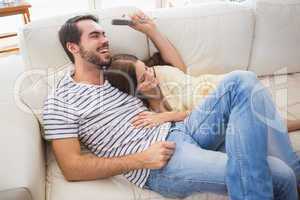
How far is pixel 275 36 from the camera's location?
1.68m

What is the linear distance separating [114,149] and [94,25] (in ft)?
1.56

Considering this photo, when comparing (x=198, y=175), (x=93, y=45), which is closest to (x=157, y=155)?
(x=198, y=175)

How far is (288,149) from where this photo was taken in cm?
124

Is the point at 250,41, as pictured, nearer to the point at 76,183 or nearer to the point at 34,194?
the point at 76,183

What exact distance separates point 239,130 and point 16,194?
27.2 inches

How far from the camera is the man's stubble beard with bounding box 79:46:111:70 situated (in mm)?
1291

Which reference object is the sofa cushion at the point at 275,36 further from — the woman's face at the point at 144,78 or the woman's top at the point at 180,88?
the woman's face at the point at 144,78

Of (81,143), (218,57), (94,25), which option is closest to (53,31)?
(94,25)

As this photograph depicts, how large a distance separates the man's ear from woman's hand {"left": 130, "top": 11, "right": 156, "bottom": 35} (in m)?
Answer: 0.27

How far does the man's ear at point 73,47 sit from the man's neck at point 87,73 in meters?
0.05

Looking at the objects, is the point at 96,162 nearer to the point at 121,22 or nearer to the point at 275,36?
the point at 121,22

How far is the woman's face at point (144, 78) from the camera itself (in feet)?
4.49

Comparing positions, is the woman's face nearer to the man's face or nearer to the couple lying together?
the couple lying together

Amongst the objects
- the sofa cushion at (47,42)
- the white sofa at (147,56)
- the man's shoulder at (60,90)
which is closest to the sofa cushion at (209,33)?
the white sofa at (147,56)
